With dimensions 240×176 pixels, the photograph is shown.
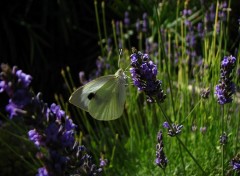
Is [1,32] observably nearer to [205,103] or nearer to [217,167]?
[205,103]

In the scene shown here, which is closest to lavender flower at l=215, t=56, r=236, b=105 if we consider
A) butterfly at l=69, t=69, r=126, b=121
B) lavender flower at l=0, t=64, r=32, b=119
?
butterfly at l=69, t=69, r=126, b=121

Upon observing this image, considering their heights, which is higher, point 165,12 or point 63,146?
point 165,12

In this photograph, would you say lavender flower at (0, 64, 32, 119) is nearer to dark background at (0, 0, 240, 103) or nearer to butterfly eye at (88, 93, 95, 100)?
butterfly eye at (88, 93, 95, 100)

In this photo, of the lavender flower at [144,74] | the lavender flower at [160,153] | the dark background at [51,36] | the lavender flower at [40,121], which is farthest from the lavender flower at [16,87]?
the dark background at [51,36]

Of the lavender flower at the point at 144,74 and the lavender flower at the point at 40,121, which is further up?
the lavender flower at the point at 144,74

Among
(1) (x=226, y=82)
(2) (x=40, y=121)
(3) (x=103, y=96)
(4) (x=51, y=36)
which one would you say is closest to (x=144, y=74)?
(1) (x=226, y=82)

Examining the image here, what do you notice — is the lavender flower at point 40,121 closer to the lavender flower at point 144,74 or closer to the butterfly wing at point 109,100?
the lavender flower at point 144,74

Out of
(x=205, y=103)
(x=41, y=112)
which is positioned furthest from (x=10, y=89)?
(x=205, y=103)
